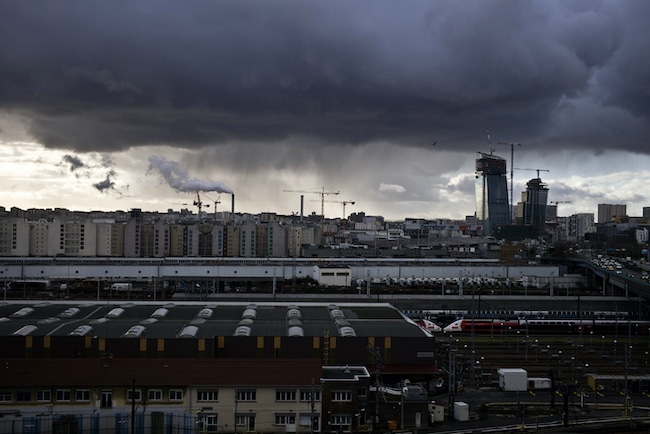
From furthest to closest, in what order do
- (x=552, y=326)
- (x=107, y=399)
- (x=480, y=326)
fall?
1. (x=552, y=326)
2. (x=480, y=326)
3. (x=107, y=399)

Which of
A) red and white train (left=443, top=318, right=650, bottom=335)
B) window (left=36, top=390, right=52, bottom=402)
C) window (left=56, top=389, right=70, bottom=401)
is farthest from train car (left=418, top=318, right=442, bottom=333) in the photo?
window (left=36, top=390, right=52, bottom=402)

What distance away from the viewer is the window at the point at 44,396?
10518 mm

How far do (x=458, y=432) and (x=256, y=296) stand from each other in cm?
1643

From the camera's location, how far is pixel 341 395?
36.6 feet

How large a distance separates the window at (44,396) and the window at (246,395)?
9.08 ft

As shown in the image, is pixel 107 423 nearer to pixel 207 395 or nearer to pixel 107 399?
pixel 107 399

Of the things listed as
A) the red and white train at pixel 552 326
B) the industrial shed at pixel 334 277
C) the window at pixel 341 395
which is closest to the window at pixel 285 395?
the window at pixel 341 395

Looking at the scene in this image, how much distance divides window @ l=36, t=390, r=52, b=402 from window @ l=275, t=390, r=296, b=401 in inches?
132

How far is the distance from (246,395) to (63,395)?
106 inches

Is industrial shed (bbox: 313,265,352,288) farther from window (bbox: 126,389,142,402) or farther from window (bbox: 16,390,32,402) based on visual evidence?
window (bbox: 16,390,32,402)

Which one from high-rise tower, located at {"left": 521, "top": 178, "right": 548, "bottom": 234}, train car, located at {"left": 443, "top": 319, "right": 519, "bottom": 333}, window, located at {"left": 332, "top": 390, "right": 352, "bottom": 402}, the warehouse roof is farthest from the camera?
high-rise tower, located at {"left": 521, "top": 178, "right": 548, "bottom": 234}

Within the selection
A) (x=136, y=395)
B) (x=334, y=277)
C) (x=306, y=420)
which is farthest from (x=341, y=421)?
(x=334, y=277)

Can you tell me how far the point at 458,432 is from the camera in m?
10.9

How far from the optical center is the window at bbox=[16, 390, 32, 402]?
1048 cm
